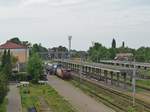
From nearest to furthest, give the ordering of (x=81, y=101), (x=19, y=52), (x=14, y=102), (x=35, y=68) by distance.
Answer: (x=14, y=102), (x=81, y=101), (x=35, y=68), (x=19, y=52)

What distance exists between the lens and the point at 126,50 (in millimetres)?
169875

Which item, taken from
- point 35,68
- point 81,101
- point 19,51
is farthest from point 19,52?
point 81,101

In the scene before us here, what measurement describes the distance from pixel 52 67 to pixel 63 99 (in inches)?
2008

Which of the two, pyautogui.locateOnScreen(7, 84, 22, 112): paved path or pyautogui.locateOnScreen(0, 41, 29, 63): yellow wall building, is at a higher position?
pyautogui.locateOnScreen(0, 41, 29, 63): yellow wall building

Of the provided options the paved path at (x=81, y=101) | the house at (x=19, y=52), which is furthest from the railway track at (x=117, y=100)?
the house at (x=19, y=52)

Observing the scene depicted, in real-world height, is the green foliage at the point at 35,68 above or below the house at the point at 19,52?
below

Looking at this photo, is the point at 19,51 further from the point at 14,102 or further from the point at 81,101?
the point at 14,102

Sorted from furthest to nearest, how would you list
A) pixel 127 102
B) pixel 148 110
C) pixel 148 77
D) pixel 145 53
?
pixel 145 53 → pixel 148 77 → pixel 127 102 → pixel 148 110

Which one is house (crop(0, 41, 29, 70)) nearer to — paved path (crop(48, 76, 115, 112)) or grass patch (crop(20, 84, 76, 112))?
grass patch (crop(20, 84, 76, 112))

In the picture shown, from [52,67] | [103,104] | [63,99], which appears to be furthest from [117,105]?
[52,67]

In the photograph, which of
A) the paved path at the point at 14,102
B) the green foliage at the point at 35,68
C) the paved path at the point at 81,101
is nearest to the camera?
the paved path at the point at 14,102

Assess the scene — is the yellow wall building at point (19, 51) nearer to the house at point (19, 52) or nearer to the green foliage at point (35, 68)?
the house at point (19, 52)

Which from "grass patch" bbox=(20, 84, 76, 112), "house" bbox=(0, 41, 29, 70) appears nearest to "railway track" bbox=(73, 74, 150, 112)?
"grass patch" bbox=(20, 84, 76, 112)

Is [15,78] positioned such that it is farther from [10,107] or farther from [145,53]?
[145,53]
